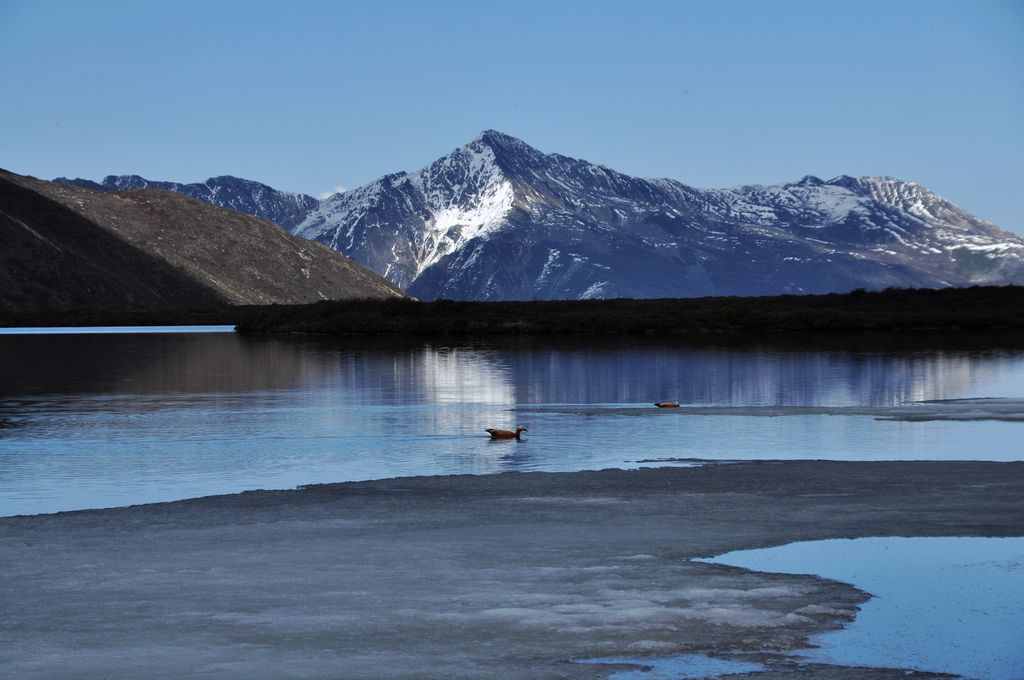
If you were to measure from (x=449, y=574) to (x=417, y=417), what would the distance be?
Answer: 27601mm

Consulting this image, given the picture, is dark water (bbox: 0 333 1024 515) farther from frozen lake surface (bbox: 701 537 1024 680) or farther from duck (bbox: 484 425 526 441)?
frozen lake surface (bbox: 701 537 1024 680)

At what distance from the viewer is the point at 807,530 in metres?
20.2

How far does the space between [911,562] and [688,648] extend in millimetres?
5639

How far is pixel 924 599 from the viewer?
51.6 feet

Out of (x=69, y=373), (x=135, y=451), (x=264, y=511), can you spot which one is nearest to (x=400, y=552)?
(x=264, y=511)

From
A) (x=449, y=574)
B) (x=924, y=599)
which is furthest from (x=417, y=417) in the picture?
(x=924, y=599)

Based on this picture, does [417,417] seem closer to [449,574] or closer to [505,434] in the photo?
[505,434]

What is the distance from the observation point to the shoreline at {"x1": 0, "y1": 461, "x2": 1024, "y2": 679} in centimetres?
1320

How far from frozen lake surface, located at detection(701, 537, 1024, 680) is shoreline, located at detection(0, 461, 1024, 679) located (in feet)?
1.31

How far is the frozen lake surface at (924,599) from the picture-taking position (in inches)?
517

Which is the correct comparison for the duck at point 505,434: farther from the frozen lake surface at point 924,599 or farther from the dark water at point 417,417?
the frozen lake surface at point 924,599

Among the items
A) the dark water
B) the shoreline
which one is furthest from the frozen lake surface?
the dark water

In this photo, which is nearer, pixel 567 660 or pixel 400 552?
pixel 567 660

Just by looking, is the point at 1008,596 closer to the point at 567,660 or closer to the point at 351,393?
the point at 567,660
